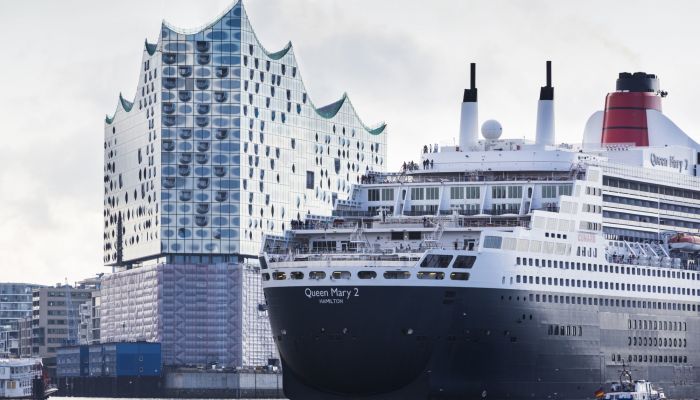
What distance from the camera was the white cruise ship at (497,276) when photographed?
128250 millimetres

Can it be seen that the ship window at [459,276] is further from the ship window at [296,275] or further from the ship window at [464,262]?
the ship window at [296,275]

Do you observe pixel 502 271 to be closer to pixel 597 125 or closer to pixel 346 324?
→ pixel 346 324

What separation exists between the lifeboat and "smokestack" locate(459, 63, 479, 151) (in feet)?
56.9

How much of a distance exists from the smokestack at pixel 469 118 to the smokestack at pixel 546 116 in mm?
4960

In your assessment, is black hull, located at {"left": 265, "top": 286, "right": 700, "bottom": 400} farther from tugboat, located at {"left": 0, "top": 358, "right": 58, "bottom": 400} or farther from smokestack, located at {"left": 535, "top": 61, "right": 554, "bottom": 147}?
tugboat, located at {"left": 0, "top": 358, "right": 58, "bottom": 400}

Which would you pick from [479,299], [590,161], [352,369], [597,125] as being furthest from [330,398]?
[597,125]

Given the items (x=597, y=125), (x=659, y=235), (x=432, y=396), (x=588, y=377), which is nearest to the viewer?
(x=432, y=396)

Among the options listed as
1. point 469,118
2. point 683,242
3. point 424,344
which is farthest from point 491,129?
point 424,344

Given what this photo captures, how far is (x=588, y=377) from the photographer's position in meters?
138

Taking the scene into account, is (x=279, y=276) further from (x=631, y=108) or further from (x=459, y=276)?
(x=631, y=108)

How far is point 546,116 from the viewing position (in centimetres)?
15225

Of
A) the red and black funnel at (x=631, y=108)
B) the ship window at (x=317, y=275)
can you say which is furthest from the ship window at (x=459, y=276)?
the red and black funnel at (x=631, y=108)

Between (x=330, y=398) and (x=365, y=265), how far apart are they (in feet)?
32.8

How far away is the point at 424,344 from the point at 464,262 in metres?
6.26
